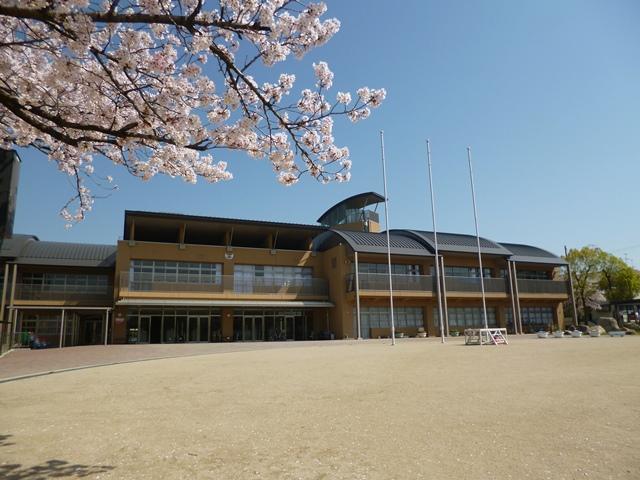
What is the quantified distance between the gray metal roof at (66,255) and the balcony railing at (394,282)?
50.1 ft

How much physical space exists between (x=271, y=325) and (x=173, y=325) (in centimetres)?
616

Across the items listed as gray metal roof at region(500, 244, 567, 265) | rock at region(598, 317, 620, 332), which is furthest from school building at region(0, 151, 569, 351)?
rock at region(598, 317, 620, 332)

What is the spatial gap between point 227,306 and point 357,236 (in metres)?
9.76

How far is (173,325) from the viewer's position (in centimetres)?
2828

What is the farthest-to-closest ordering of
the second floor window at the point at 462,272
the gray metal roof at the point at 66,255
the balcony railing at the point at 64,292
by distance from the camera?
the second floor window at the point at 462,272, the gray metal roof at the point at 66,255, the balcony railing at the point at 64,292

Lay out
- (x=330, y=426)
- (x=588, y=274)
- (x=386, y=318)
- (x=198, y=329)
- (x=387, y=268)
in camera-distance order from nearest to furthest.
→ (x=330, y=426), (x=198, y=329), (x=386, y=318), (x=387, y=268), (x=588, y=274)

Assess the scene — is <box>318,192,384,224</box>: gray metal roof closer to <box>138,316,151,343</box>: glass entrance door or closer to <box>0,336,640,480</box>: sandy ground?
<box>138,316,151,343</box>: glass entrance door

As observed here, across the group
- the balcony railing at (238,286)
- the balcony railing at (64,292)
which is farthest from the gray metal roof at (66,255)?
the balcony railing at (238,286)

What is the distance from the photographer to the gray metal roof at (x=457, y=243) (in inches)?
1333

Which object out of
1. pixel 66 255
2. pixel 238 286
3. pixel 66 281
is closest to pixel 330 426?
pixel 238 286

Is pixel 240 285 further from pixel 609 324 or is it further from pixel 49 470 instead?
pixel 49 470

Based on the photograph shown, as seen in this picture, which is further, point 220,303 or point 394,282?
point 394,282

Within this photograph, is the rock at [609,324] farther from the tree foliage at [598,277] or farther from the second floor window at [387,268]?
the tree foliage at [598,277]

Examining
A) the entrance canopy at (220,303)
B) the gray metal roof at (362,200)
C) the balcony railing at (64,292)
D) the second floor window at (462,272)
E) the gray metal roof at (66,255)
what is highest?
the gray metal roof at (362,200)
